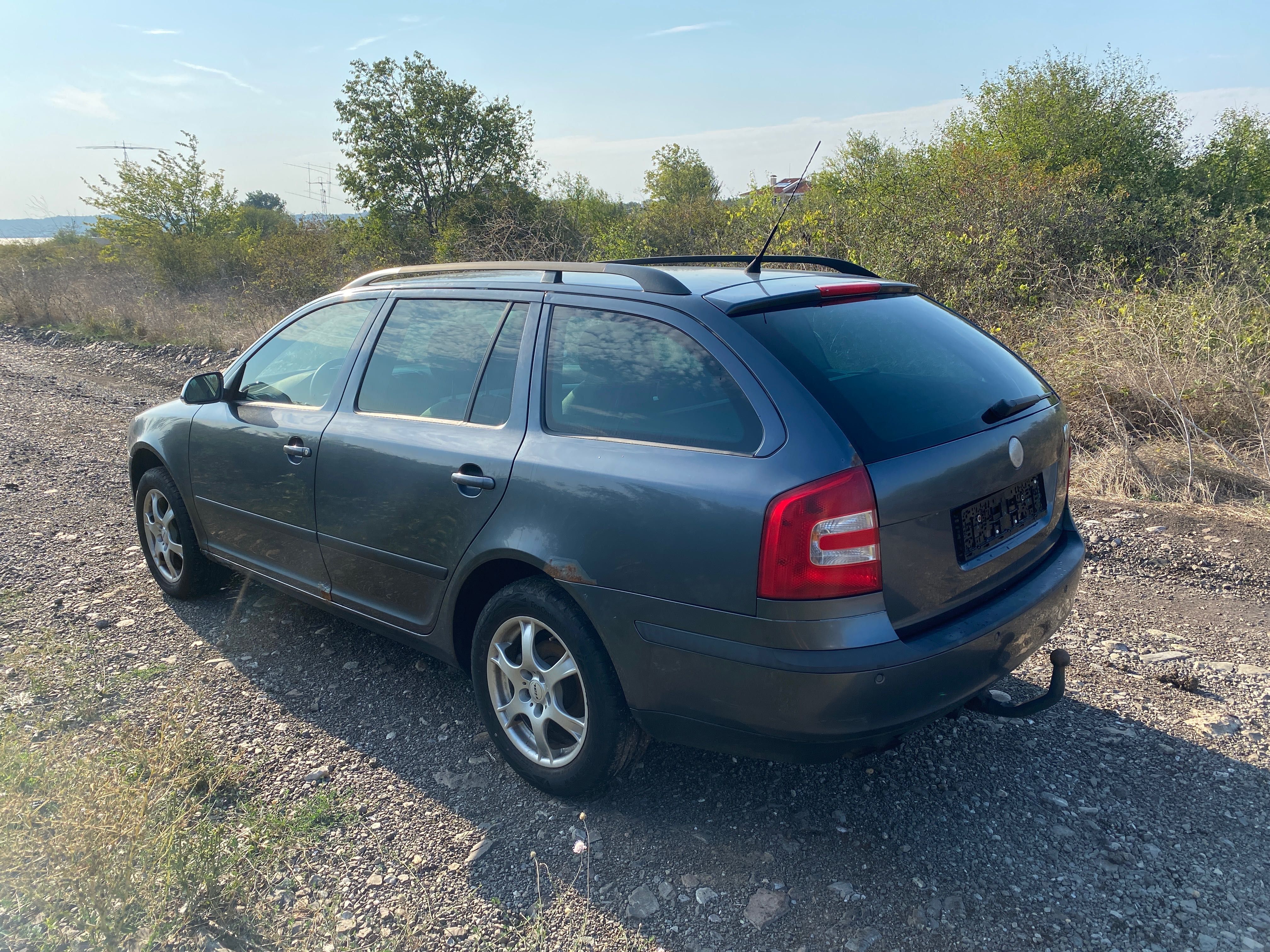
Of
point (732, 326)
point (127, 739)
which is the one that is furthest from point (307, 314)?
point (732, 326)

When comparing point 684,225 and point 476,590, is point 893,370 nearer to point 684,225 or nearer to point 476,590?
point 476,590

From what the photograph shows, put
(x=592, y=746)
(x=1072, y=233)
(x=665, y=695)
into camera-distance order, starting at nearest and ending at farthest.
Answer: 1. (x=665, y=695)
2. (x=592, y=746)
3. (x=1072, y=233)

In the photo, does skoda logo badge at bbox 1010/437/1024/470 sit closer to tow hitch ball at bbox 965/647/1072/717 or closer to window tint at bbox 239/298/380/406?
tow hitch ball at bbox 965/647/1072/717

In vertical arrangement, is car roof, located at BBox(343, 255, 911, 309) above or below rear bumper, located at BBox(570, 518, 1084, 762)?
above

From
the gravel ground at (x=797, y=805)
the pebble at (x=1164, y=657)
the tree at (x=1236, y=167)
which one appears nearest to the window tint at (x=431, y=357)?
the gravel ground at (x=797, y=805)

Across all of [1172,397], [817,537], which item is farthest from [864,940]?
[1172,397]

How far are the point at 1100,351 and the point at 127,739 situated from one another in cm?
696

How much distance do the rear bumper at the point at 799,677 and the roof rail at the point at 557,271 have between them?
101 centimetres

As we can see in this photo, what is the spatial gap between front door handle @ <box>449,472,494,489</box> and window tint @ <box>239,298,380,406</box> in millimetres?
1042

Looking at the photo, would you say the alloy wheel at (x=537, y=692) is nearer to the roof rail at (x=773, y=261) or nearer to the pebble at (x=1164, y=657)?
the roof rail at (x=773, y=261)

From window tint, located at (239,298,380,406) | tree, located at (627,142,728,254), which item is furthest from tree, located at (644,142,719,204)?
window tint, located at (239,298,380,406)

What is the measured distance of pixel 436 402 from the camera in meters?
3.12

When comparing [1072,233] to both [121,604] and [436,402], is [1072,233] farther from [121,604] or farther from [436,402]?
[121,604]

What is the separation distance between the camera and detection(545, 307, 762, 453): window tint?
2.35 metres
